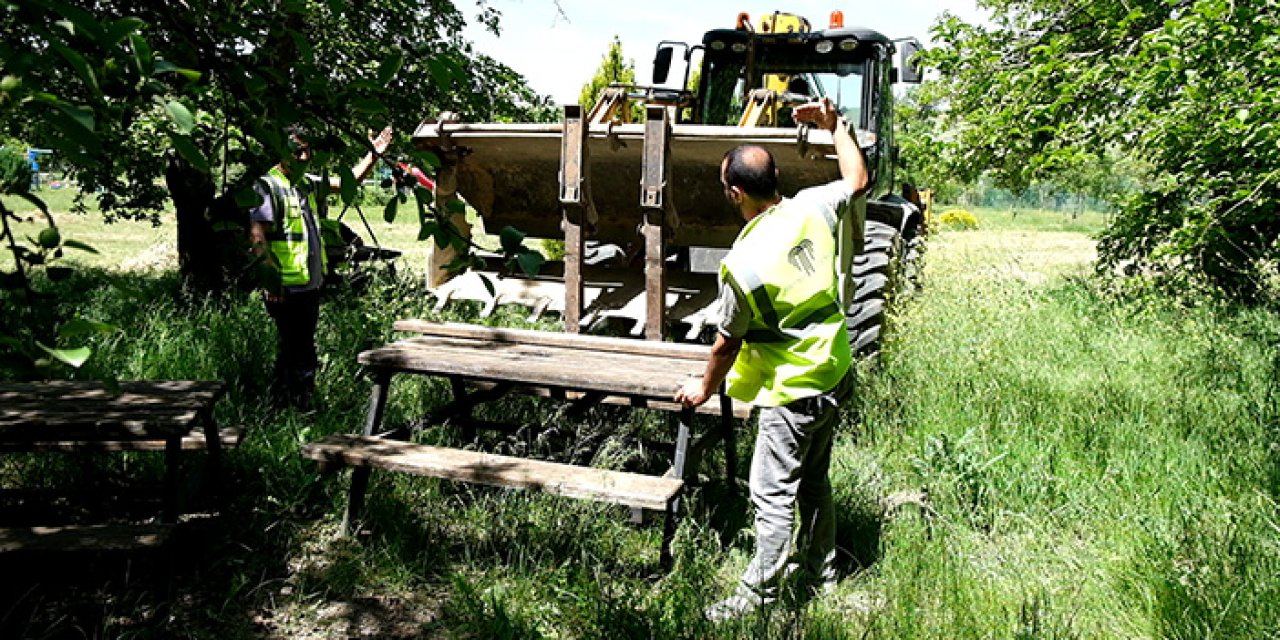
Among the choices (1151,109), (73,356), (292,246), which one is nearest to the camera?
(73,356)

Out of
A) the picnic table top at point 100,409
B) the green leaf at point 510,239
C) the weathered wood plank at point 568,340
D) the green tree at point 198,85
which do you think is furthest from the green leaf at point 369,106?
the weathered wood plank at point 568,340

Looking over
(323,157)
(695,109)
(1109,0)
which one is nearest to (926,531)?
(323,157)

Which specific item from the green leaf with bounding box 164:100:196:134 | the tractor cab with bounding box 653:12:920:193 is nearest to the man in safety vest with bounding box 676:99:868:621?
the green leaf with bounding box 164:100:196:134

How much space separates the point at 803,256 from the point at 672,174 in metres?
2.38

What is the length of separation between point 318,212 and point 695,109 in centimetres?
514

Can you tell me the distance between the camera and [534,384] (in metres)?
3.82

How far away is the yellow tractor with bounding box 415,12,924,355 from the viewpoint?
15.6ft

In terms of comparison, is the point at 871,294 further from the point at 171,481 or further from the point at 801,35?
Answer: the point at 171,481

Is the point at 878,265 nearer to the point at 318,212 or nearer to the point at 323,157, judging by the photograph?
the point at 318,212

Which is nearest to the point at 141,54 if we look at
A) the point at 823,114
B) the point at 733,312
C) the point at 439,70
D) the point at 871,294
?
the point at 439,70

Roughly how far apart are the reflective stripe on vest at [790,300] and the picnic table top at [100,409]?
185cm

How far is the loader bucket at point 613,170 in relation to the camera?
4.71 metres

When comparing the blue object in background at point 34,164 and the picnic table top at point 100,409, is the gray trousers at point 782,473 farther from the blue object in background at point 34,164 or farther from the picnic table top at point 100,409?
the blue object in background at point 34,164

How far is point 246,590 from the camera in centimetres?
326
